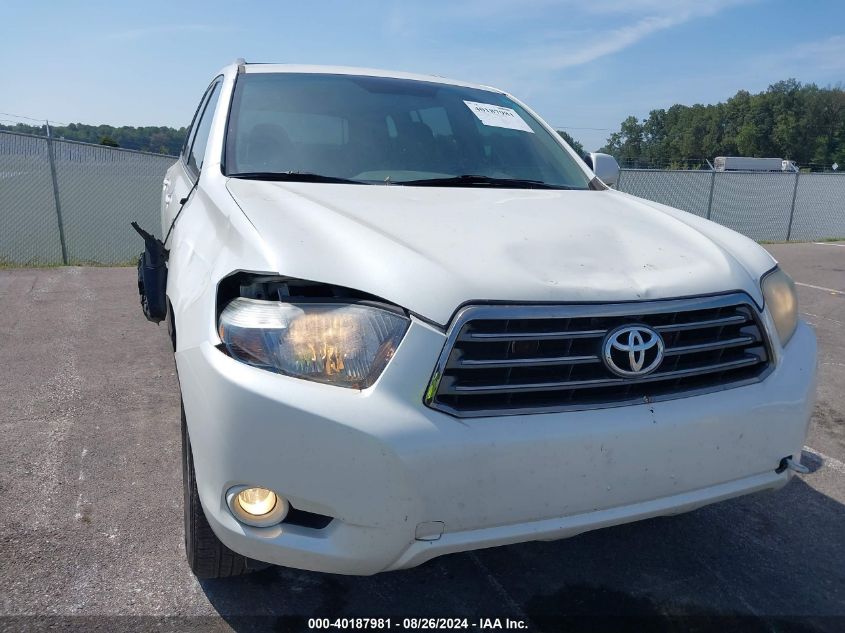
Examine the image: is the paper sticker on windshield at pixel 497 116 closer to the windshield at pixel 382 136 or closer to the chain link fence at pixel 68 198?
the windshield at pixel 382 136

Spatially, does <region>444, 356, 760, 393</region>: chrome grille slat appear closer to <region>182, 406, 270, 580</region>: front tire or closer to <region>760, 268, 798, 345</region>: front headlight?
<region>760, 268, 798, 345</region>: front headlight

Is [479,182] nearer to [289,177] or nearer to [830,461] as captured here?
[289,177]

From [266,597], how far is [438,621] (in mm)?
562

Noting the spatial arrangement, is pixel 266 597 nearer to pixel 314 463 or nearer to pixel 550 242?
pixel 314 463

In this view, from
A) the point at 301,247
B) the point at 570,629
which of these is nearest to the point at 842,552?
the point at 570,629

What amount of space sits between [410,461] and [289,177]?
142cm

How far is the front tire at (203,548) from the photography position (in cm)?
212

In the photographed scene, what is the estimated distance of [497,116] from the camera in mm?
3566

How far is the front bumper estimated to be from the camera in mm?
1710

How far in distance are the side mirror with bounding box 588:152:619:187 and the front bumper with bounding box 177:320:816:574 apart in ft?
6.13

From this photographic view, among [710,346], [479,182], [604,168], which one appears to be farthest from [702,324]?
[604,168]

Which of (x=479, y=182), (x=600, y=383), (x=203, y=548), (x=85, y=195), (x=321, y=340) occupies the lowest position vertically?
(x=203, y=548)

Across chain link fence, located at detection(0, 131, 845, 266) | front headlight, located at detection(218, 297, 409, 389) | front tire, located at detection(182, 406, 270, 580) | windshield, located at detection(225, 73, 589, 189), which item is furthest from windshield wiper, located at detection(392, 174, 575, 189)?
chain link fence, located at detection(0, 131, 845, 266)

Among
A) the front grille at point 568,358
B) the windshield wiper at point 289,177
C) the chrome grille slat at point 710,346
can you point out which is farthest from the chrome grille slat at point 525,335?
the windshield wiper at point 289,177
